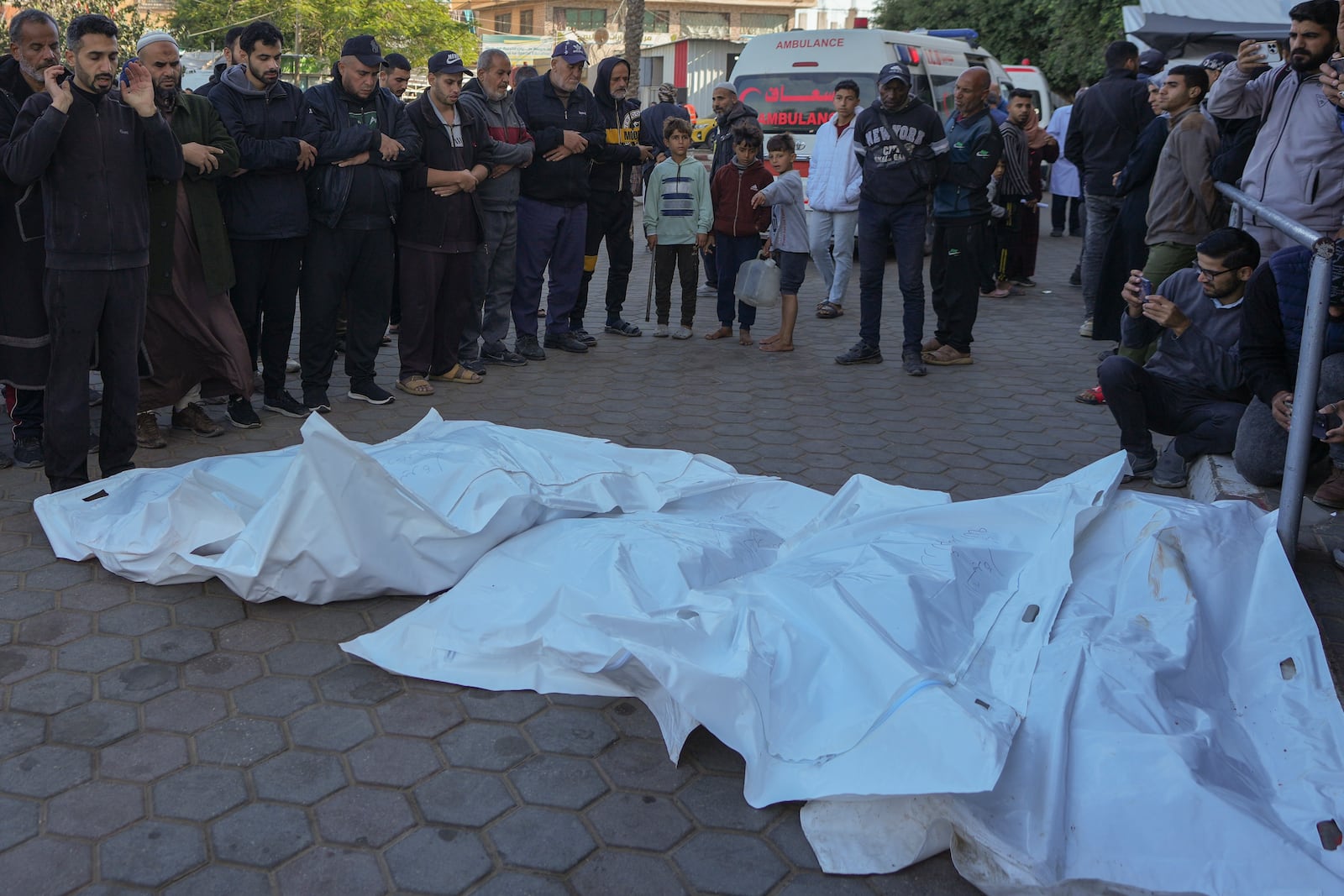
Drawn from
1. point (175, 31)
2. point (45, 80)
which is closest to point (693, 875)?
point (45, 80)

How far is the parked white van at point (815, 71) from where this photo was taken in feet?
39.1

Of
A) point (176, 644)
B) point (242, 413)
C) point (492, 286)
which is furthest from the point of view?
point (492, 286)

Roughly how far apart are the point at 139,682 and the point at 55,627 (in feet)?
1.70

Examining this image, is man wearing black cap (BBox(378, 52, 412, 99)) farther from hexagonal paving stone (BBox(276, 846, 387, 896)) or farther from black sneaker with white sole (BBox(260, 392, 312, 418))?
hexagonal paving stone (BBox(276, 846, 387, 896))

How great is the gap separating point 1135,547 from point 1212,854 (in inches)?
50.0

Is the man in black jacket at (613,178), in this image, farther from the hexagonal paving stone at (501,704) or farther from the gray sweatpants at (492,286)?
the hexagonal paving stone at (501,704)

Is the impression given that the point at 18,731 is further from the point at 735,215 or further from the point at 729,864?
the point at 735,215

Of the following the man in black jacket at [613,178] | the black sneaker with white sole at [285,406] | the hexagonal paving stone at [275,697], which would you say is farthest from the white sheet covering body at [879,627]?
the man in black jacket at [613,178]

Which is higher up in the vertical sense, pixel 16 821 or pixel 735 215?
pixel 735 215

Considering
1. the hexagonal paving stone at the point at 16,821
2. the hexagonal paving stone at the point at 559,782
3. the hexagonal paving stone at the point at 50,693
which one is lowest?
the hexagonal paving stone at the point at 559,782

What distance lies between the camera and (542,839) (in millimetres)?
2578

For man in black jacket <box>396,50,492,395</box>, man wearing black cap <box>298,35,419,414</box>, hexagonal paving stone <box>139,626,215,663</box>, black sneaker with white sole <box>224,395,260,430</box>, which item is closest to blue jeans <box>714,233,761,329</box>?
man in black jacket <box>396,50,492,395</box>

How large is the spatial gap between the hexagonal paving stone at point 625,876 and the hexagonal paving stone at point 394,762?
0.55m

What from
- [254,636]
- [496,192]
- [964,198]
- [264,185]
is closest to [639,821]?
[254,636]
